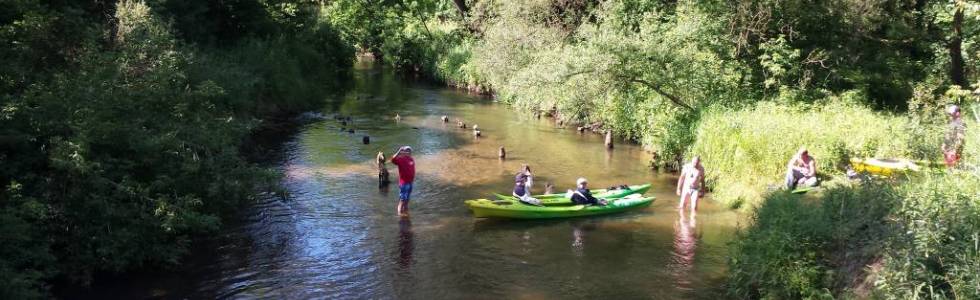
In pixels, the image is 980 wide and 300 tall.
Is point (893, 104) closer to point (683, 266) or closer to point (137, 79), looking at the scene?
point (683, 266)

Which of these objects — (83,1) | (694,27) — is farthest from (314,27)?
(694,27)

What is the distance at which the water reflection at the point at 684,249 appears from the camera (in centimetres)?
1065

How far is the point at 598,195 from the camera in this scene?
15266mm

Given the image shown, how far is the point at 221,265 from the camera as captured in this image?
10719mm

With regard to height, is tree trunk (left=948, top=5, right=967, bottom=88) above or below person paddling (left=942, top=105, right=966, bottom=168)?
above

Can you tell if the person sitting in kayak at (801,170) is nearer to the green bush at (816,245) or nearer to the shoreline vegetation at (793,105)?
the shoreline vegetation at (793,105)

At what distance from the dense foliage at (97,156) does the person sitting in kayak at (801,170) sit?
9643 mm

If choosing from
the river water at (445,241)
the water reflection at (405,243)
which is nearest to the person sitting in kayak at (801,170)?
the river water at (445,241)

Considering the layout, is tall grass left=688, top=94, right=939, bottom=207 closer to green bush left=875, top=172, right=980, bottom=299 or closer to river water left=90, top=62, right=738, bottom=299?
river water left=90, top=62, right=738, bottom=299

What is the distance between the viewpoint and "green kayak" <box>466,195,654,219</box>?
13508 mm

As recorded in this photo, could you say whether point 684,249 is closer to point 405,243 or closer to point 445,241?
point 445,241

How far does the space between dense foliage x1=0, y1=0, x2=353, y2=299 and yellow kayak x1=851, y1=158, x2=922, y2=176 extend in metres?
10.6

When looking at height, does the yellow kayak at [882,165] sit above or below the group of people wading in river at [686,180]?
above

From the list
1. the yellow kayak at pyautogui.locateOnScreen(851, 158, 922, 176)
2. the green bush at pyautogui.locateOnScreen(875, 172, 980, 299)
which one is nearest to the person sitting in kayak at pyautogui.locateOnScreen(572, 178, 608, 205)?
the yellow kayak at pyautogui.locateOnScreen(851, 158, 922, 176)
